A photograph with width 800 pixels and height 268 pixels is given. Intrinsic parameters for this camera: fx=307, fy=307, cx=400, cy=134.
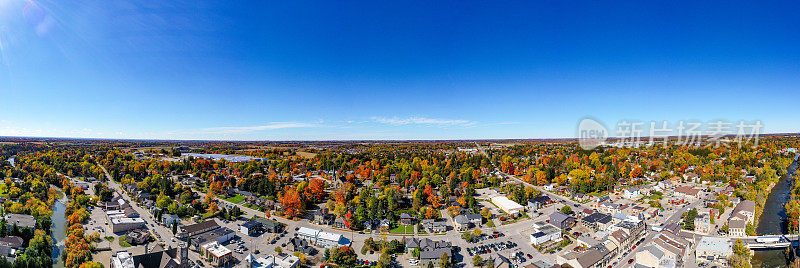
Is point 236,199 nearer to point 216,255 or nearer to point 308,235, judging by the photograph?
point 308,235

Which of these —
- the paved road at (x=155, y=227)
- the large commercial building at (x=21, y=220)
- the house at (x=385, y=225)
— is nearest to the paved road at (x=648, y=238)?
the house at (x=385, y=225)

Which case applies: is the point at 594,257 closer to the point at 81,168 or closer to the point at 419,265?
the point at 419,265

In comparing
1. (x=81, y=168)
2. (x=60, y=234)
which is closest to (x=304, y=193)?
(x=60, y=234)

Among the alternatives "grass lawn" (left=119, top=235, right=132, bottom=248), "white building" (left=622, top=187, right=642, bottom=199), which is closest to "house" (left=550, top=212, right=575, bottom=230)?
"white building" (left=622, top=187, right=642, bottom=199)

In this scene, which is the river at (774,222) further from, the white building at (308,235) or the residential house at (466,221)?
the white building at (308,235)

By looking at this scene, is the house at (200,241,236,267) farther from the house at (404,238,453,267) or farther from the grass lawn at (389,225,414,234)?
the grass lawn at (389,225,414,234)

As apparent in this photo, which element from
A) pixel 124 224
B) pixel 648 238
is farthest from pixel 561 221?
pixel 124 224
